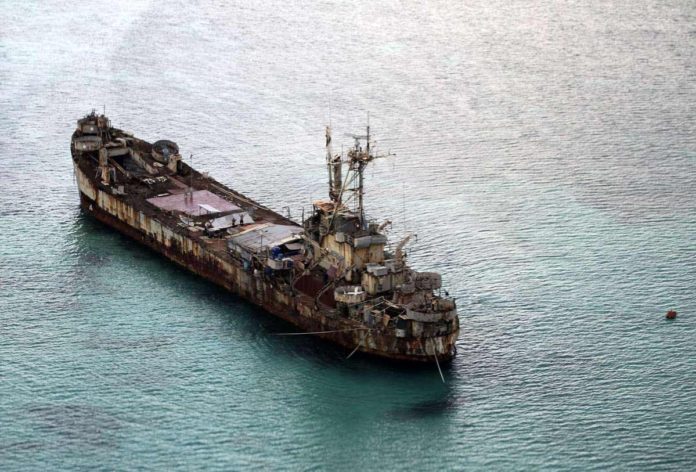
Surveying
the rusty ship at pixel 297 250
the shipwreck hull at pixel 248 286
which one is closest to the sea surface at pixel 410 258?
the shipwreck hull at pixel 248 286

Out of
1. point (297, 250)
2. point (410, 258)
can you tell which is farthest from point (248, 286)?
point (410, 258)

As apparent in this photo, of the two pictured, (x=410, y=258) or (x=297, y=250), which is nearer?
(x=297, y=250)

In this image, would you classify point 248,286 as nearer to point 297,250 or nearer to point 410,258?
point 297,250

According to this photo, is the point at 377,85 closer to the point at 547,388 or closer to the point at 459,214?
the point at 459,214

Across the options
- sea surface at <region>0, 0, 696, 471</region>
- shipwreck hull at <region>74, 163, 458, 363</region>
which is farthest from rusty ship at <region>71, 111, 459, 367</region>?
sea surface at <region>0, 0, 696, 471</region>

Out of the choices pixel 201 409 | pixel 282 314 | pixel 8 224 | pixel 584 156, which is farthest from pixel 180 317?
pixel 584 156

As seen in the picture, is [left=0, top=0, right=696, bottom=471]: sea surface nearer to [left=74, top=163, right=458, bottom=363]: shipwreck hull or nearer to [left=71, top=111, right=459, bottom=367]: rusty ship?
[left=74, top=163, right=458, bottom=363]: shipwreck hull

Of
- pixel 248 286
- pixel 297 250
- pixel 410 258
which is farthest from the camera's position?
pixel 410 258

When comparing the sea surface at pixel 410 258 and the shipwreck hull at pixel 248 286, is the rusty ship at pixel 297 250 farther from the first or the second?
the sea surface at pixel 410 258
